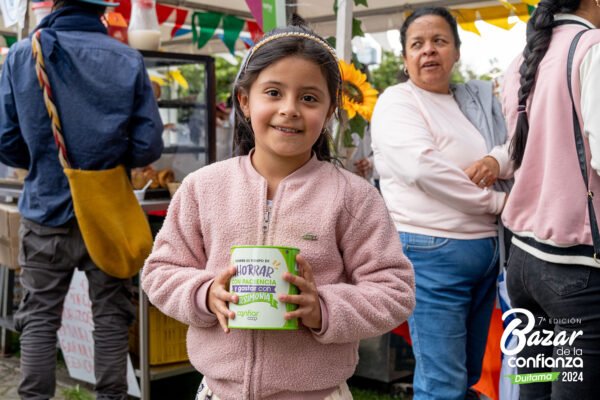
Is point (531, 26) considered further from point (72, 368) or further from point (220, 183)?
point (72, 368)

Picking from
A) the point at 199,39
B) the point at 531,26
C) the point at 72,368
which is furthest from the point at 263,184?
the point at 199,39

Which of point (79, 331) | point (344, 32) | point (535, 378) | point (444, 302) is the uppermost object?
point (344, 32)

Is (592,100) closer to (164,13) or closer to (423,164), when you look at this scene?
(423,164)

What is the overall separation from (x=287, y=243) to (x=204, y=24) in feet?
18.0

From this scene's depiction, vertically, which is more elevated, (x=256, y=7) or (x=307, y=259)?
(x=256, y=7)

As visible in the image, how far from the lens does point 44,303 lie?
10.3 feet

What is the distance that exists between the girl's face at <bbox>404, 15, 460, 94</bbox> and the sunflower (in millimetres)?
302

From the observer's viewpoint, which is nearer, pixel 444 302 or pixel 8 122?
pixel 444 302

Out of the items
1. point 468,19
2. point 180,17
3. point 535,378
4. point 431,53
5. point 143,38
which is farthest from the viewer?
point 180,17

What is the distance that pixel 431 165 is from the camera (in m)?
2.65

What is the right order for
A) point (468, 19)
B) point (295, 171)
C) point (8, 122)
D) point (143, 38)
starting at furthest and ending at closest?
point (468, 19) → point (143, 38) → point (8, 122) → point (295, 171)

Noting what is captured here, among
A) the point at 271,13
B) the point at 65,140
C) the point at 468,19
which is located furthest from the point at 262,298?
the point at 468,19

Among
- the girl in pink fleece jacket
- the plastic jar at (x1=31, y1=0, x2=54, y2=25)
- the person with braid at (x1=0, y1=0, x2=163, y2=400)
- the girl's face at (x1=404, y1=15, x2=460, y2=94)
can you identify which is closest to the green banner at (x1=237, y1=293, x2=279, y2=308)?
the girl in pink fleece jacket

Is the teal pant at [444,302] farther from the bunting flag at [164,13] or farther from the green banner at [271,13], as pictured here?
the bunting flag at [164,13]
